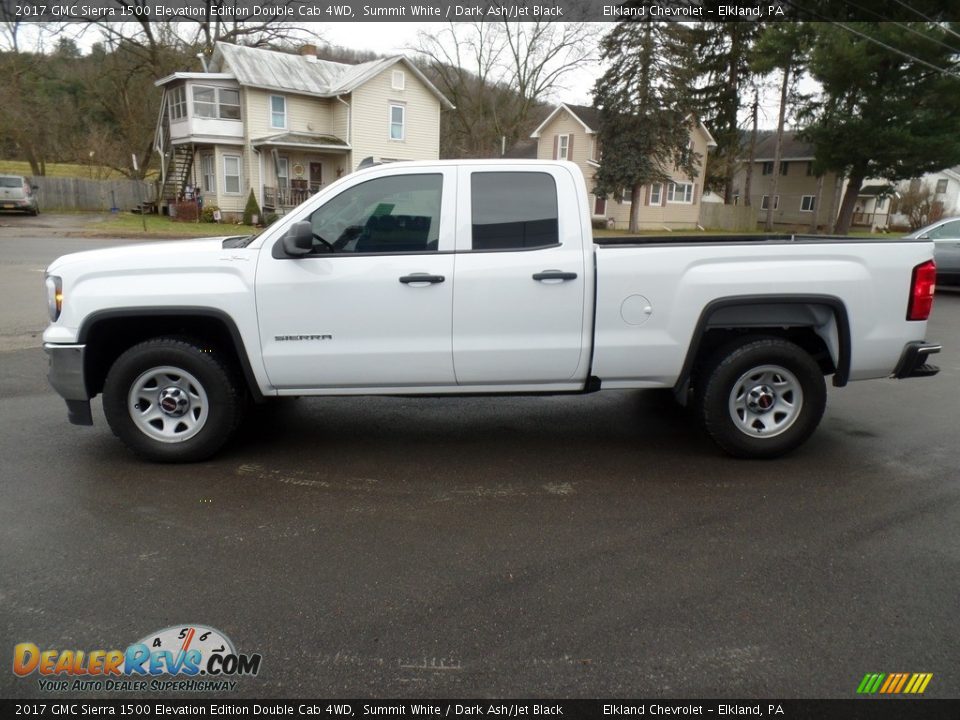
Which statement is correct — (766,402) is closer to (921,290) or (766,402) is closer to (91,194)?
(921,290)

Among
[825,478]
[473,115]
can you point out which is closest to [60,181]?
[473,115]

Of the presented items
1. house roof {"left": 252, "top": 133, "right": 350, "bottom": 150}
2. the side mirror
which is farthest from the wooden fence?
the side mirror

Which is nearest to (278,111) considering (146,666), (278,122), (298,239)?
(278,122)

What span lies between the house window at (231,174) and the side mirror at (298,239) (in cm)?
3316

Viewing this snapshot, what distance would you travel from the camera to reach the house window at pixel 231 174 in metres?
34.5

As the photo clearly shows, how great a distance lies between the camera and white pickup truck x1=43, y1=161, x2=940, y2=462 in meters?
4.53

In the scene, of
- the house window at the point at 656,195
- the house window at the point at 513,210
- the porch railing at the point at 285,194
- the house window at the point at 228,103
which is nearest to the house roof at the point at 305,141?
the porch railing at the point at 285,194

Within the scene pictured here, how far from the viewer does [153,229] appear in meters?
26.6

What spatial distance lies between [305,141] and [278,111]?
2.60 metres

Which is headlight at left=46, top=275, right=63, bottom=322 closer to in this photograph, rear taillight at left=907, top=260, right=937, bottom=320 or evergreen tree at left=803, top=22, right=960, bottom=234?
rear taillight at left=907, top=260, right=937, bottom=320

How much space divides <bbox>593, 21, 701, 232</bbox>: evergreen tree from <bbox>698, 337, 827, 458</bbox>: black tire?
3226cm
